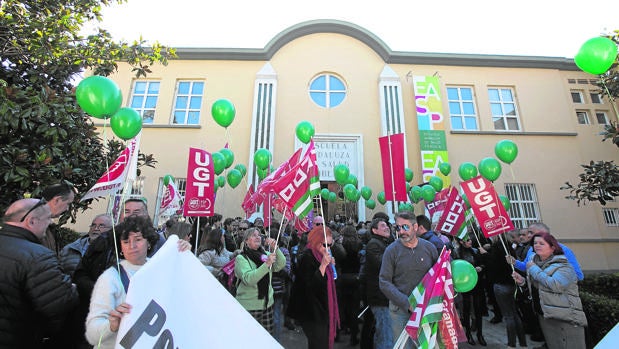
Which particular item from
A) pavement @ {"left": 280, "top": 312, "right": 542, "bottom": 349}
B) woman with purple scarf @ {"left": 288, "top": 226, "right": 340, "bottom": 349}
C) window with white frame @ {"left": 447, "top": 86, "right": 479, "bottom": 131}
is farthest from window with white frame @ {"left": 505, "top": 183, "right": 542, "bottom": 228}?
woman with purple scarf @ {"left": 288, "top": 226, "right": 340, "bottom": 349}

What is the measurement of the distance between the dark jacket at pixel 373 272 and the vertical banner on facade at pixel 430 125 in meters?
8.43

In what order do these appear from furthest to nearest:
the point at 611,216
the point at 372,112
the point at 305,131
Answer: the point at 372,112
the point at 611,216
the point at 305,131

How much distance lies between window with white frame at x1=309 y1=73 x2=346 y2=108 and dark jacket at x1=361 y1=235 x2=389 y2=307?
32.2 feet

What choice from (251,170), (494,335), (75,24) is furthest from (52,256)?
(251,170)

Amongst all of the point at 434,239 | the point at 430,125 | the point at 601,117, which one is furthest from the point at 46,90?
the point at 601,117

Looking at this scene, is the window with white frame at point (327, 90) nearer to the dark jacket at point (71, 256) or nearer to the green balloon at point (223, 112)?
the green balloon at point (223, 112)

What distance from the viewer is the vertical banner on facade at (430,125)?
461 inches

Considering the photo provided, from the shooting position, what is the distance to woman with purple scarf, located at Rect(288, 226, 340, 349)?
3.41 metres

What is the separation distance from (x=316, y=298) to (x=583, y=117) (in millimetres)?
16003

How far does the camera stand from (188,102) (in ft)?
42.3

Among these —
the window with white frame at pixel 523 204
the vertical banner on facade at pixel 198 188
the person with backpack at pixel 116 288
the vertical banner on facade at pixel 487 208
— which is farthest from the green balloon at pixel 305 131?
the window with white frame at pixel 523 204

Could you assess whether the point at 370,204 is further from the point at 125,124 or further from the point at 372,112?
the point at 125,124

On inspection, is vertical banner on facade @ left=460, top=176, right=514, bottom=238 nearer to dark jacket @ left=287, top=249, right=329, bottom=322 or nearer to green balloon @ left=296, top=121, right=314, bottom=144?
dark jacket @ left=287, top=249, right=329, bottom=322

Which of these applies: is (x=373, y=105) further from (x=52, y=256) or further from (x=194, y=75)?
(x=52, y=256)
